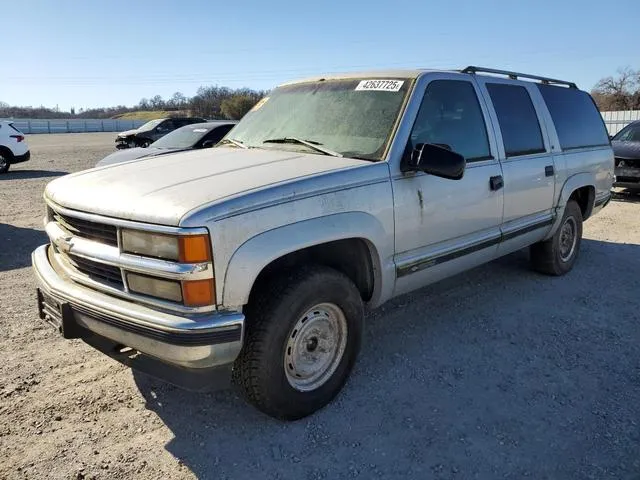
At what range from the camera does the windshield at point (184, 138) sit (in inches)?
411

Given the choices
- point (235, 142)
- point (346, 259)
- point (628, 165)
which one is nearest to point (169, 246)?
point (346, 259)

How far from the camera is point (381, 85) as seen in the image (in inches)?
147

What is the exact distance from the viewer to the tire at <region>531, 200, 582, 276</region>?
5480 millimetres

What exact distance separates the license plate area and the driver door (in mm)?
1943

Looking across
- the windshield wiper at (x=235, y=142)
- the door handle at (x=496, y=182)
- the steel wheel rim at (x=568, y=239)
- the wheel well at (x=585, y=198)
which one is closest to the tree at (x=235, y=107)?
the wheel well at (x=585, y=198)

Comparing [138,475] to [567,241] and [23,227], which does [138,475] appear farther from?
[23,227]

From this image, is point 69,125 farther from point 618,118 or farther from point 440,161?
point 440,161

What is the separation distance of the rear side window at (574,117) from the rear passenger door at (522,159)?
12.7 inches

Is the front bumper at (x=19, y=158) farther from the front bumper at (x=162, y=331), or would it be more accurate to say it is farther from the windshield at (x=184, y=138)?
the front bumper at (x=162, y=331)

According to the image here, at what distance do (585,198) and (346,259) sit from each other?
393 centimetres

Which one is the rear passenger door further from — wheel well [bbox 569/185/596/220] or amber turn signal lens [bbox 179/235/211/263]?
amber turn signal lens [bbox 179/235/211/263]

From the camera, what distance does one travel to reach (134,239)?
101 inches

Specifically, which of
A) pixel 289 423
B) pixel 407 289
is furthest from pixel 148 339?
pixel 407 289

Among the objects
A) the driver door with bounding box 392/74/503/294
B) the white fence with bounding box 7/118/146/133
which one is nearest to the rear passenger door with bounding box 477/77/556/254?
the driver door with bounding box 392/74/503/294
